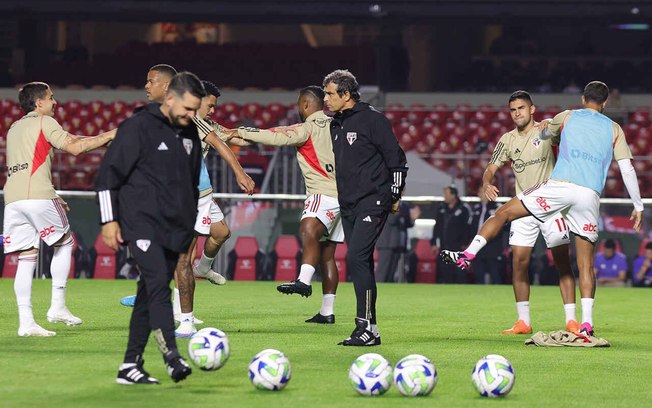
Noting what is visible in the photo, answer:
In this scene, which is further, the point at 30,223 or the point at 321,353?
the point at 30,223

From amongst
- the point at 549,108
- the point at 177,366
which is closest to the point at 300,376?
the point at 177,366

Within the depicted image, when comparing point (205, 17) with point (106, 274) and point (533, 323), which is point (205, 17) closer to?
point (106, 274)

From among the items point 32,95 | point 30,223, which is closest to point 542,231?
point 30,223

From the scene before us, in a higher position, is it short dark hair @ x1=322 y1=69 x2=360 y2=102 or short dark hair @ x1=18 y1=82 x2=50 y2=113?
short dark hair @ x1=322 y1=69 x2=360 y2=102

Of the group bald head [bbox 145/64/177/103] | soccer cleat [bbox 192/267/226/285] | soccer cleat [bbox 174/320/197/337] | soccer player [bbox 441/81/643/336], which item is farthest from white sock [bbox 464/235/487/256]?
soccer cleat [bbox 192/267/226/285]

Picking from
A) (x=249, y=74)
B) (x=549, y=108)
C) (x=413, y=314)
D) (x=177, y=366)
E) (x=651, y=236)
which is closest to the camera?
(x=177, y=366)

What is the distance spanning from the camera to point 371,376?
7852 millimetres

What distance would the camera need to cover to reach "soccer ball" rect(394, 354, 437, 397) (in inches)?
307

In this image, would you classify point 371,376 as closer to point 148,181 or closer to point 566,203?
point 148,181

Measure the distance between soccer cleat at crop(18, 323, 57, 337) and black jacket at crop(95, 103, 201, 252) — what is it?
134 inches

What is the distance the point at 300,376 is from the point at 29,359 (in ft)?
6.94

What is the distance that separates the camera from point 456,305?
16562 mm

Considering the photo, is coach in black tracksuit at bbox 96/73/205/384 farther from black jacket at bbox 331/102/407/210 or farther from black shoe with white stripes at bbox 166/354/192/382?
black jacket at bbox 331/102/407/210

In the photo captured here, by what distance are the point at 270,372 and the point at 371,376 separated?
0.62 meters
